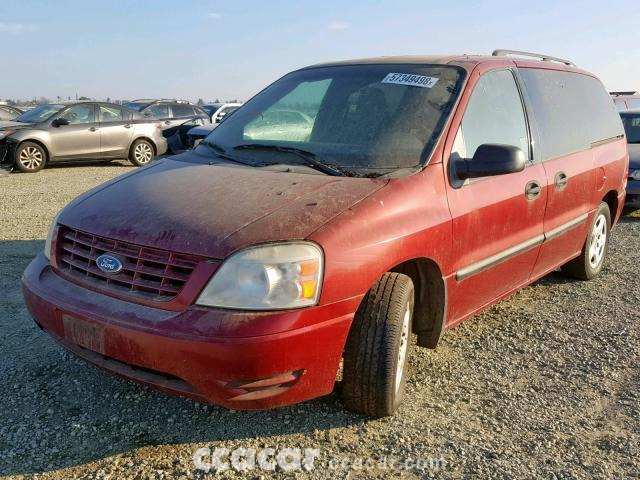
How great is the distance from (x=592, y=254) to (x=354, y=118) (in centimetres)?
292

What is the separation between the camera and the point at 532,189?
12.2ft

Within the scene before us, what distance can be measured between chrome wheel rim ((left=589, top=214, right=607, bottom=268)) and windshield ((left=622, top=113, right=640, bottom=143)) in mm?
4828

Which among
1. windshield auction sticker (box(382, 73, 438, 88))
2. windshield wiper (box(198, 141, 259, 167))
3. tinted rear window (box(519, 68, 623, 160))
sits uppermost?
windshield auction sticker (box(382, 73, 438, 88))

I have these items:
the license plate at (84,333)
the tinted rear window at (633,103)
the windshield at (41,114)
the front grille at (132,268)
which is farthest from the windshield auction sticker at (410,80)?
the tinted rear window at (633,103)

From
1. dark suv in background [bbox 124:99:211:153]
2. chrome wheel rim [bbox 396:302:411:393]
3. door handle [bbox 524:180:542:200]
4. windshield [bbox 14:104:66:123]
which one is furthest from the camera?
dark suv in background [bbox 124:99:211:153]

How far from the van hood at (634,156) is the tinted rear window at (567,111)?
10.2 feet

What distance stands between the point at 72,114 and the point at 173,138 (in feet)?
30.0

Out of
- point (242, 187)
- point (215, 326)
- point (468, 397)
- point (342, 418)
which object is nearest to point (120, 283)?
point (215, 326)

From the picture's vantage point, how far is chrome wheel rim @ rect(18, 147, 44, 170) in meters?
12.0

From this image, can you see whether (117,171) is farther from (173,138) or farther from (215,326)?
(215,326)

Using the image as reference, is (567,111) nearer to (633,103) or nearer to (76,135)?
(633,103)

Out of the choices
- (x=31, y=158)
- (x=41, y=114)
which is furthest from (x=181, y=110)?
(x=31, y=158)

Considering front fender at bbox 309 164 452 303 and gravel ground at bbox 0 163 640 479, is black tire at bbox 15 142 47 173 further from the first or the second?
front fender at bbox 309 164 452 303

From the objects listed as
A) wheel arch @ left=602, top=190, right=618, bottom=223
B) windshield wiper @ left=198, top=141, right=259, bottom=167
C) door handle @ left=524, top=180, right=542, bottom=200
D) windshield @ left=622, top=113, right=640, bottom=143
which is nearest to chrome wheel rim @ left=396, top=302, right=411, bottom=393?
windshield wiper @ left=198, top=141, right=259, bottom=167
